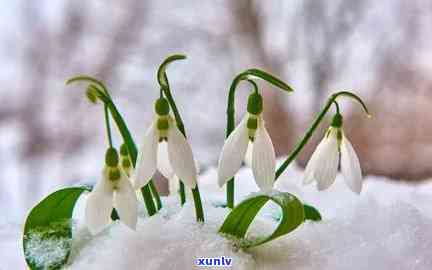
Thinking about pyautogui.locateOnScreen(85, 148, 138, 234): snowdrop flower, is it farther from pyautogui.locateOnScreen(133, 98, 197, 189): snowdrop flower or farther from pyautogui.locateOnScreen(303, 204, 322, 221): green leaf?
pyautogui.locateOnScreen(303, 204, 322, 221): green leaf

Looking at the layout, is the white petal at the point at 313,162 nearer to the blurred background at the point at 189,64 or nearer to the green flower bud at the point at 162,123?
the green flower bud at the point at 162,123

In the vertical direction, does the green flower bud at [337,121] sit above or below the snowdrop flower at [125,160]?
above

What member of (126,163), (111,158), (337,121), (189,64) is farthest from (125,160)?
(189,64)

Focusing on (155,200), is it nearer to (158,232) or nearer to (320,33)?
(158,232)

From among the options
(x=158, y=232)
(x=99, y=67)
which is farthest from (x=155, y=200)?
(x=99, y=67)

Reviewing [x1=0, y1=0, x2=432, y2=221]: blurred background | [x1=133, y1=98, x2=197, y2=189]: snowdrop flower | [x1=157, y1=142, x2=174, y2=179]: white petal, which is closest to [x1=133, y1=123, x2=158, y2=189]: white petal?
[x1=133, y1=98, x2=197, y2=189]: snowdrop flower

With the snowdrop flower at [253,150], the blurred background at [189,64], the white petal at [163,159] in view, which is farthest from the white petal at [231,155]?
the blurred background at [189,64]
